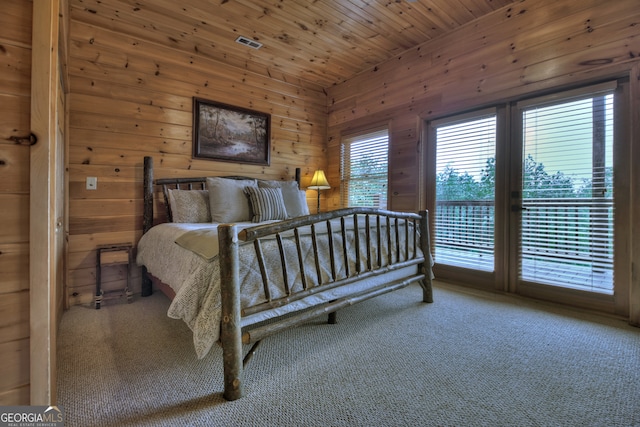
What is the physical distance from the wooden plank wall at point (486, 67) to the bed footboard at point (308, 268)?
4.36ft

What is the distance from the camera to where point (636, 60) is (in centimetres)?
204

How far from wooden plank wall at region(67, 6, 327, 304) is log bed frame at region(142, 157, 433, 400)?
22 centimetres

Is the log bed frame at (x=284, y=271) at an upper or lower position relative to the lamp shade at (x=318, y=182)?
lower

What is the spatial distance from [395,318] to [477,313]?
2.18ft

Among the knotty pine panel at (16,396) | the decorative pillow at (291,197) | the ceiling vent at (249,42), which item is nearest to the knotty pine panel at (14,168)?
the knotty pine panel at (16,396)

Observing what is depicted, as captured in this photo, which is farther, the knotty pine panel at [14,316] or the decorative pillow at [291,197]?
the decorative pillow at [291,197]

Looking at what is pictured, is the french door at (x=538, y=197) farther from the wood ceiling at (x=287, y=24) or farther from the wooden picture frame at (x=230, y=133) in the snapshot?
the wooden picture frame at (x=230, y=133)

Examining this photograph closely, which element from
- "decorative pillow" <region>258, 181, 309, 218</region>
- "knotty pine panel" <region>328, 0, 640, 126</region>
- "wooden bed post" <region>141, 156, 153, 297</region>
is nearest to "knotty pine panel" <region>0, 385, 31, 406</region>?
"wooden bed post" <region>141, 156, 153, 297</region>

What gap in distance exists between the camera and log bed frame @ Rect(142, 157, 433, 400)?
1231mm

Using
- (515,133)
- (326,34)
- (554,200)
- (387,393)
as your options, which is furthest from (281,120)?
(387,393)

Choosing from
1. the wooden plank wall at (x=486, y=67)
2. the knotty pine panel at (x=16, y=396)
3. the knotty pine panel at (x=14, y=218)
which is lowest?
the knotty pine panel at (x=16, y=396)

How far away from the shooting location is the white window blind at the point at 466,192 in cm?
279

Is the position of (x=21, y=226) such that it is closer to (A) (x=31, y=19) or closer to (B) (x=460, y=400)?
(A) (x=31, y=19)

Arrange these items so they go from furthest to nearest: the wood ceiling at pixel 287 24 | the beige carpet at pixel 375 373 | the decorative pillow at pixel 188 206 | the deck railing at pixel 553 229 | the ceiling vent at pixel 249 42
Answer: the ceiling vent at pixel 249 42
the decorative pillow at pixel 188 206
the wood ceiling at pixel 287 24
the deck railing at pixel 553 229
the beige carpet at pixel 375 373
